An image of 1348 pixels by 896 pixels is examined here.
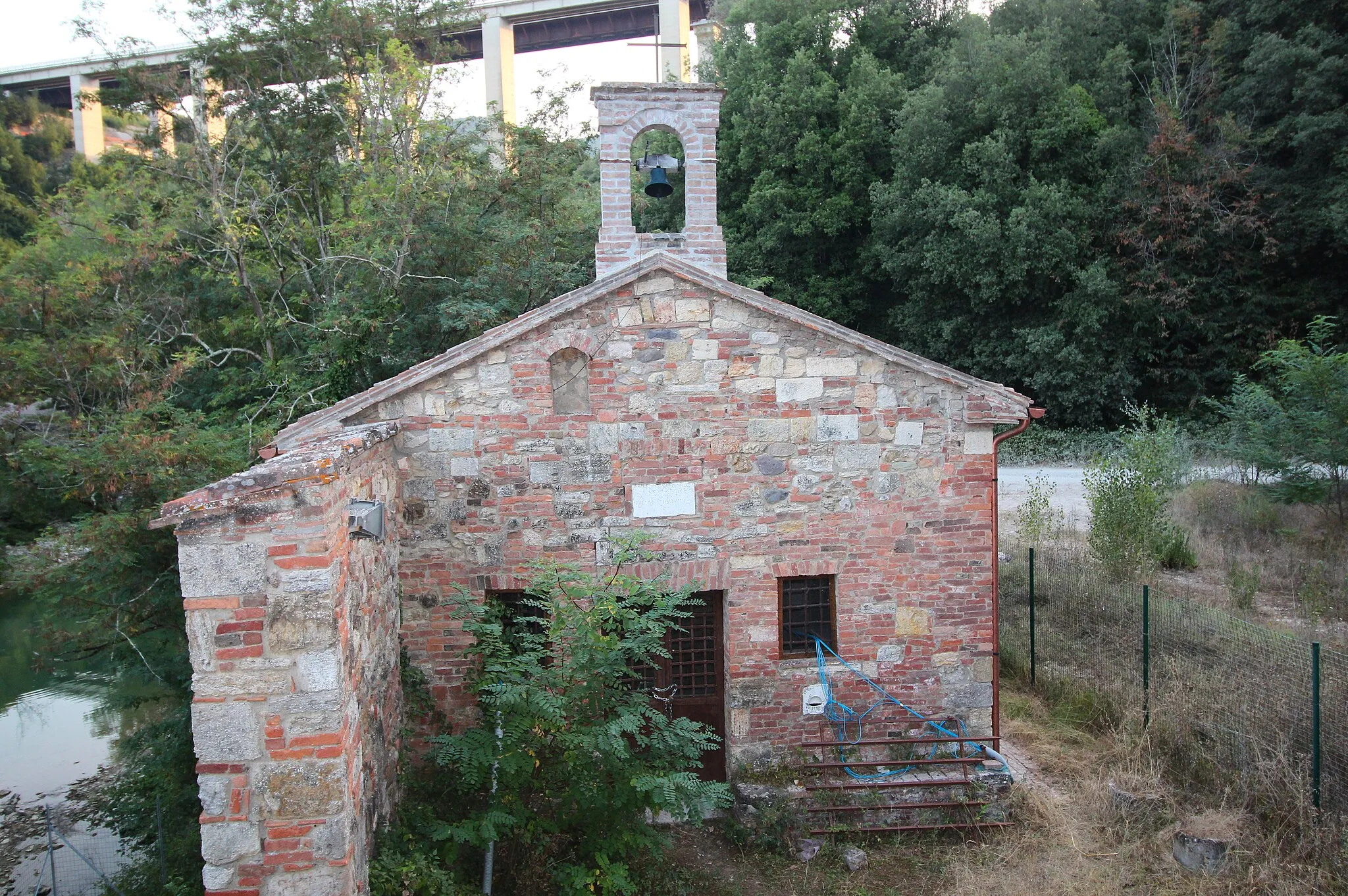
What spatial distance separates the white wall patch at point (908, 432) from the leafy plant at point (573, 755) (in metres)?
2.56

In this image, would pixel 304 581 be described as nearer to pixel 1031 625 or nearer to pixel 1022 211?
pixel 1031 625

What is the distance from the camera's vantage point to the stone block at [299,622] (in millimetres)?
4641

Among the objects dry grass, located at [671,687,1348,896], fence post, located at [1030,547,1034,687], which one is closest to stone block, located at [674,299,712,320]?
dry grass, located at [671,687,1348,896]

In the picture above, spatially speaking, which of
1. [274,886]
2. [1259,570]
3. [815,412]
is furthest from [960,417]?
[1259,570]

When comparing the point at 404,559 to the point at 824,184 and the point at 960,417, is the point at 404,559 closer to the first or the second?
the point at 960,417

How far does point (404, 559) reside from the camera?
7082mm

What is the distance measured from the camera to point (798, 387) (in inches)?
289

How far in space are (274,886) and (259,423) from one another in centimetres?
826

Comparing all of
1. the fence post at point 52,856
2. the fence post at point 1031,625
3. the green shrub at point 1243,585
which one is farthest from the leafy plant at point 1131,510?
the fence post at point 52,856

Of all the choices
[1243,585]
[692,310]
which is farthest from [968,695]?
[1243,585]

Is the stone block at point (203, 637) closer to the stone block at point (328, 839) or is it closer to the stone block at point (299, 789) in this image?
the stone block at point (299, 789)

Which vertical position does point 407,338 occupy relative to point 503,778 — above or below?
above

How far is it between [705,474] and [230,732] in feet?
13.0

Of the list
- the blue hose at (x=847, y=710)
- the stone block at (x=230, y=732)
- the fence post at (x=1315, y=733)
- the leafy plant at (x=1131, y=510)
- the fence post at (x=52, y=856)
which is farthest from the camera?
the leafy plant at (x=1131, y=510)
